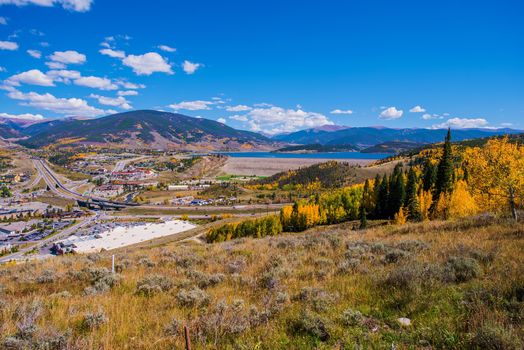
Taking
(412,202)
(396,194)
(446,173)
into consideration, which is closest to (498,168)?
(446,173)

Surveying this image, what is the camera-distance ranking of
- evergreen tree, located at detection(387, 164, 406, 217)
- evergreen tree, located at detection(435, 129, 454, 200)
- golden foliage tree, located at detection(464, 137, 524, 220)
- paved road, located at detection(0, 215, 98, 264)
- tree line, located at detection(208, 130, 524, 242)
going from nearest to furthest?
golden foliage tree, located at detection(464, 137, 524, 220), tree line, located at detection(208, 130, 524, 242), evergreen tree, located at detection(435, 129, 454, 200), evergreen tree, located at detection(387, 164, 406, 217), paved road, located at detection(0, 215, 98, 264)

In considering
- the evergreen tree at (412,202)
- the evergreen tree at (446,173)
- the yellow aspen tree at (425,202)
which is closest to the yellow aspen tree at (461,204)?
the evergreen tree at (446,173)

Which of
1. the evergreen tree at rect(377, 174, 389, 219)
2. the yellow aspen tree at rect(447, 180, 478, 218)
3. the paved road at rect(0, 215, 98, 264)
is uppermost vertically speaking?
the yellow aspen tree at rect(447, 180, 478, 218)

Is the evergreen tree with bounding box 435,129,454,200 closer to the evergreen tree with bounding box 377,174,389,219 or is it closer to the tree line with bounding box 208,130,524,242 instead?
the tree line with bounding box 208,130,524,242

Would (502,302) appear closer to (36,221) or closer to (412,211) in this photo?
(412,211)

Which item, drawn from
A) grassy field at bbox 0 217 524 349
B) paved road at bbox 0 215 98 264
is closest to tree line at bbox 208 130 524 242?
grassy field at bbox 0 217 524 349

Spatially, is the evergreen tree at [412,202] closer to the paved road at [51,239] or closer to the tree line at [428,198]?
the tree line at [428,198]

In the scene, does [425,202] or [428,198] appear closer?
[428,198]

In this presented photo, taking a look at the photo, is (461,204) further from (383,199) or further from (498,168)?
(383,199)

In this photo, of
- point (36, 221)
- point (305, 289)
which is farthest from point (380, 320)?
point (36, 221)
